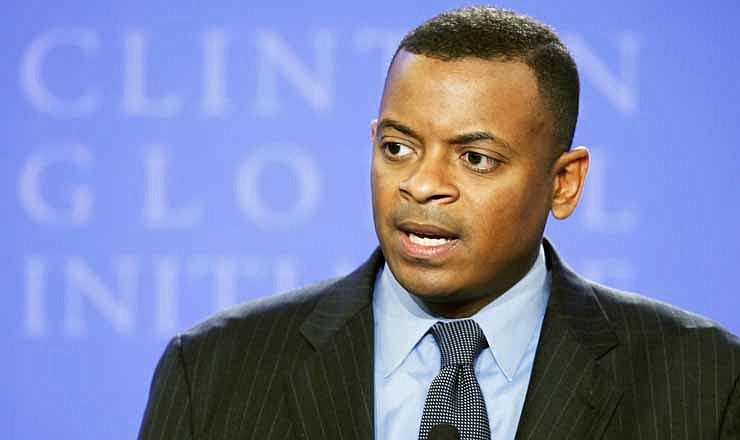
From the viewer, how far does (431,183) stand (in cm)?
214

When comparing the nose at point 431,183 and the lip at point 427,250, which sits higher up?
the nose at point 431,183

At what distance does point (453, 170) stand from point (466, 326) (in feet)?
0.95

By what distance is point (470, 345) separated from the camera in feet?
7.51

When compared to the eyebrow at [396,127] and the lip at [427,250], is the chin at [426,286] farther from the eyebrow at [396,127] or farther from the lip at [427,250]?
the eyebrow at [396,127]

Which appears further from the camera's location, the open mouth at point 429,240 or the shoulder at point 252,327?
the shoulder at point 252,327

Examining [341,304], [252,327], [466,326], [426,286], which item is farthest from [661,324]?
[252,327]

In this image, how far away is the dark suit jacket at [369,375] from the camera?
2.22 m

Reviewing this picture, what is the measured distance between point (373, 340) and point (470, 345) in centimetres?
16

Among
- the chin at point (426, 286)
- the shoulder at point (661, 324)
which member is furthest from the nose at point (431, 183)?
the shoulder at point (661, 324)

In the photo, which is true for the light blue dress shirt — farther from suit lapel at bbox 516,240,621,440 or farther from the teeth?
the teeth

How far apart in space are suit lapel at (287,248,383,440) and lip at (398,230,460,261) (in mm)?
228

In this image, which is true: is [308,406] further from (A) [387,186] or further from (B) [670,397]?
(B) [670,397]

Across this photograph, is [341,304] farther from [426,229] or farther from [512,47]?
[512,47]

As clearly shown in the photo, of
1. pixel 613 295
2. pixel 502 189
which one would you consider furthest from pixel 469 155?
pixel 613 295
